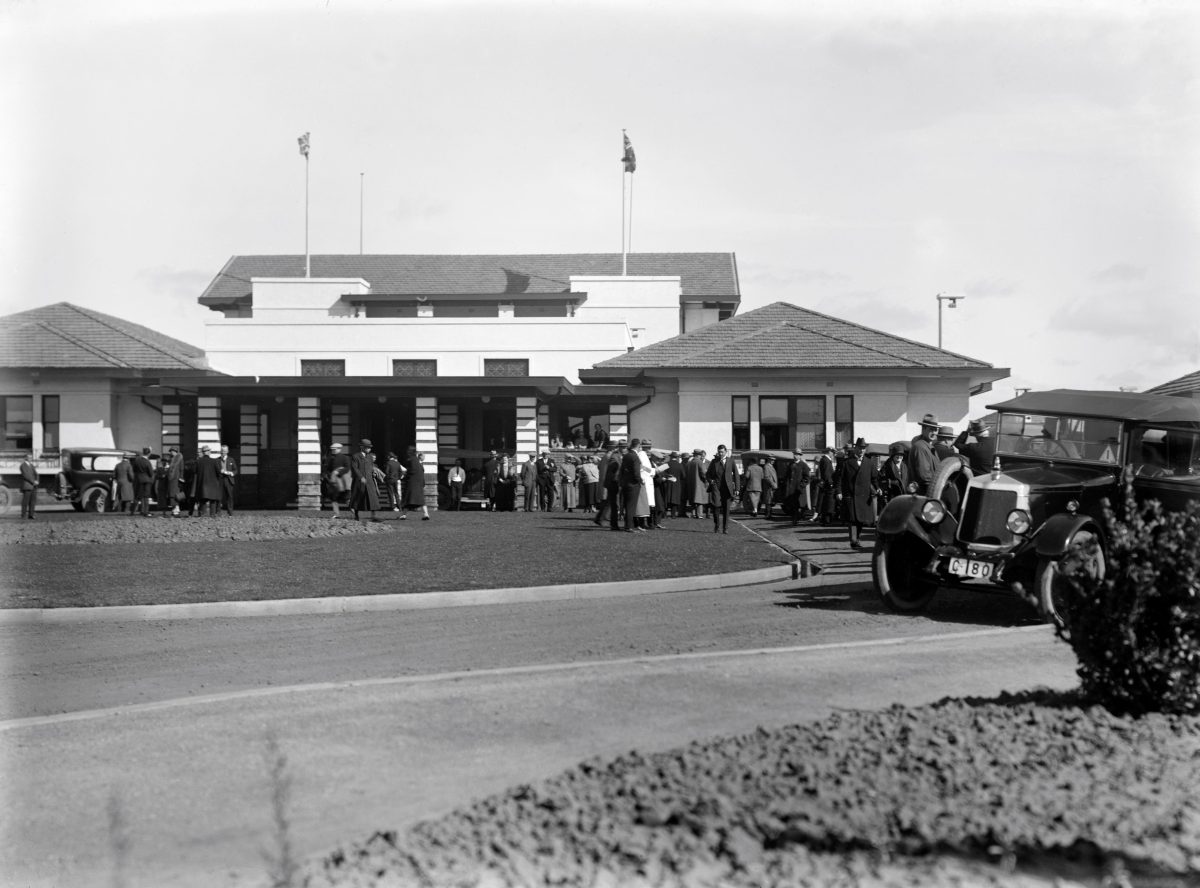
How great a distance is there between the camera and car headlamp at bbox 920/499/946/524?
11328 mm

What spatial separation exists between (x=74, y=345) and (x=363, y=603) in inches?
1312

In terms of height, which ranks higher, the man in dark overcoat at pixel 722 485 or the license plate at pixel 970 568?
the man in dark overcoat at pixel 722 485

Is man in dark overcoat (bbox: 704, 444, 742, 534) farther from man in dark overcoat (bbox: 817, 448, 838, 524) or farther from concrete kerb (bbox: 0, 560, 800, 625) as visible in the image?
concrete kerb (bbox: 0, 560, 800, 625)

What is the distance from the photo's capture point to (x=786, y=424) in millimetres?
38031

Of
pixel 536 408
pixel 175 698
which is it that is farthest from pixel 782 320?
pixel 175 698

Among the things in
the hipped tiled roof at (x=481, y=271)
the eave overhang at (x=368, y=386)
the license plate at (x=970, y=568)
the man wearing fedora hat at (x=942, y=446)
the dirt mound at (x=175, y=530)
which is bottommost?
the dirt mound at (x=175, y=530)

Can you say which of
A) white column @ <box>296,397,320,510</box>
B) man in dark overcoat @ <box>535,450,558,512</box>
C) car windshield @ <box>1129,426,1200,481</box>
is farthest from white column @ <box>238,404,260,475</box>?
car windshield @ <box>1129,426,1200,481</box>

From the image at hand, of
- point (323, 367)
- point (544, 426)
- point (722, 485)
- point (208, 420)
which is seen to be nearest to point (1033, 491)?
point (722, 485)

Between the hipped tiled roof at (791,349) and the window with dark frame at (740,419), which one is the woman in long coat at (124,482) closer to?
the hipped tiled roof at (791,349)

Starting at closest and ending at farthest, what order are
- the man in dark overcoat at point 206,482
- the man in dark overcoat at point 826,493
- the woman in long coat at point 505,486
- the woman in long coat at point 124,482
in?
the man in dark overcoat at point 826,493
the man in dark overcoat at point 206,482
the woman in long coat at point 124,482
the woman in long coat at point 505,486

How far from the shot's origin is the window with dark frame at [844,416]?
125 ft

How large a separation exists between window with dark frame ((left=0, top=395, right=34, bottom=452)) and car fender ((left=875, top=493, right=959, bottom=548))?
35690 mm

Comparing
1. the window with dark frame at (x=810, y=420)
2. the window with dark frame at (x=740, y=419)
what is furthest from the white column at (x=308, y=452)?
the window with dark frame at (x=810, y=420)

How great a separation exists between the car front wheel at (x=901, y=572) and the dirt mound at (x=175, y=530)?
41.0 feet
